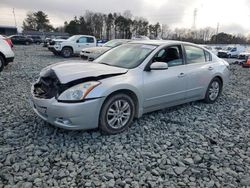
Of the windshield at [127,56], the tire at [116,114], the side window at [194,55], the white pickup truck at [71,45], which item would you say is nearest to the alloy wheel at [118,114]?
the tire at [116,114]

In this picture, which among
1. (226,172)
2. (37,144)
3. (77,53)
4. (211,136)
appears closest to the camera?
(226,172)

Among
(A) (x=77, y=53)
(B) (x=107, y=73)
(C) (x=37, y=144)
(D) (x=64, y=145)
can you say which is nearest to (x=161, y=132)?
(B) (x=107, y=73)

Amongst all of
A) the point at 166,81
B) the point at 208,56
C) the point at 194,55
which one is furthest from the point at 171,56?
the point at 208,56

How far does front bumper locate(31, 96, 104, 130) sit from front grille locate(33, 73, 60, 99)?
0.11m

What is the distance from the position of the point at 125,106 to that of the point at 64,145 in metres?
1.12

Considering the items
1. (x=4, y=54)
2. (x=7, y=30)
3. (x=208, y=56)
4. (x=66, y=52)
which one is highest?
(x=7, y=30)

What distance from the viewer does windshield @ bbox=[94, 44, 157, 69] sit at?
4.02 metres

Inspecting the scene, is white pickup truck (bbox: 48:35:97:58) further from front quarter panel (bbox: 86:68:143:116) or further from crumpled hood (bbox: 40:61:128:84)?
front quarter panel (bbox: 86:68:143:116)

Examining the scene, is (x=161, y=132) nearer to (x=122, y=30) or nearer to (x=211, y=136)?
(x=211, y=136)

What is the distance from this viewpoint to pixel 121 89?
352cm

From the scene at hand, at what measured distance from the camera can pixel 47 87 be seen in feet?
11.5

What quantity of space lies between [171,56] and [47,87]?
242 centimetres

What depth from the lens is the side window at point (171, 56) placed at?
424cm

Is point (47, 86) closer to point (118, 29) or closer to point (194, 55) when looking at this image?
point (194, 55)
